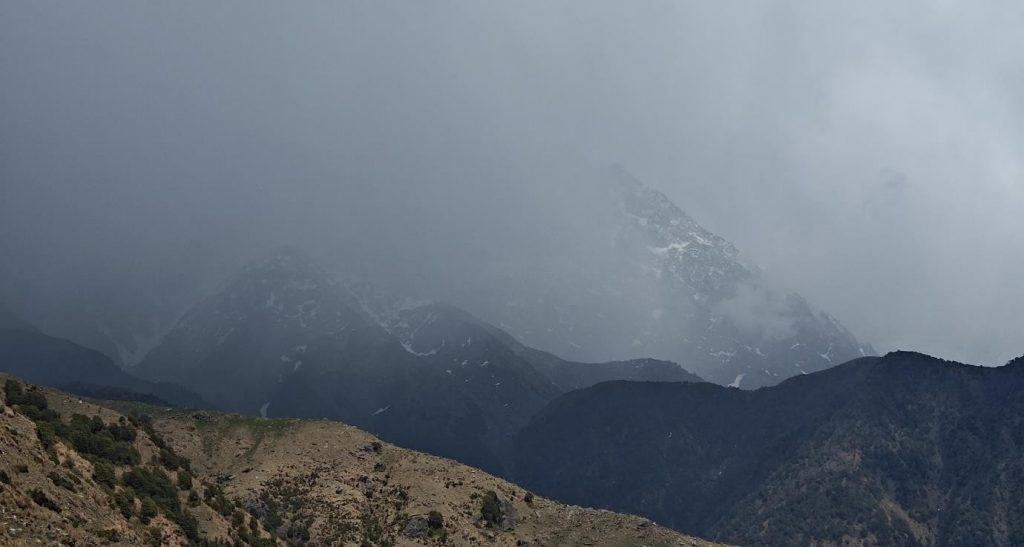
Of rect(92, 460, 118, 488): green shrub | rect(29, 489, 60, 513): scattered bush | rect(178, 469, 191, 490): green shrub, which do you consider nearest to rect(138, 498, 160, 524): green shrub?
rect(92, 460, 118, 488): green shrub

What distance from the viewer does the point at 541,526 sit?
177000 mm

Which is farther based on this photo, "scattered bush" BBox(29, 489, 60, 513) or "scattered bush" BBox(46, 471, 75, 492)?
"scattered bush" BBox(46, 471, 75, 492)

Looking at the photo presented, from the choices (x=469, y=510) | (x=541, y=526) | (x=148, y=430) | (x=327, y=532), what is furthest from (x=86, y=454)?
(x=541, y=526)

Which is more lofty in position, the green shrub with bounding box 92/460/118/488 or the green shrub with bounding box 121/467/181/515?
the green shrub with bounding box 92/460/118/488

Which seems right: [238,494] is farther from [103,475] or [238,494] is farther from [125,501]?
[125,501]

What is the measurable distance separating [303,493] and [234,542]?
55.2 meters

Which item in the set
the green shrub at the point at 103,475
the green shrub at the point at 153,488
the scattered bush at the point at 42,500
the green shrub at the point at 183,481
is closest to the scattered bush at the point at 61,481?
the scattered bush at the point at 42,500

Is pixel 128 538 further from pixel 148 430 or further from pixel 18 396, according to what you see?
pixel 148 430

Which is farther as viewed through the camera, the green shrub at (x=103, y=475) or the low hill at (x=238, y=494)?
the green shrub at (x=103, y=475)

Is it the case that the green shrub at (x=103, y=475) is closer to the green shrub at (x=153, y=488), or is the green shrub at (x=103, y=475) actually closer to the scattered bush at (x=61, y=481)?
the green shrub at (x=153, y=488)

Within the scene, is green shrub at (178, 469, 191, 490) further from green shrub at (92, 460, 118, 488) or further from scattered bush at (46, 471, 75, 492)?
scattered bush at (46, 471, 75, 492)

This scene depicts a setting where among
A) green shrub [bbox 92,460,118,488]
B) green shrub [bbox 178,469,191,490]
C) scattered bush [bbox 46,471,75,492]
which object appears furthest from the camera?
green shrub [bbox 178,469,191,490]

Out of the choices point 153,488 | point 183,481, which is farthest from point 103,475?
point 183,481

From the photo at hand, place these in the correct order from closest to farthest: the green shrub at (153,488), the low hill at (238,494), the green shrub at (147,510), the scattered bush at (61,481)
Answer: the low hill at (238,494) → the scattered bush at (61,481) → the green shrub at (147,510) → the green shrub at (153,488)
